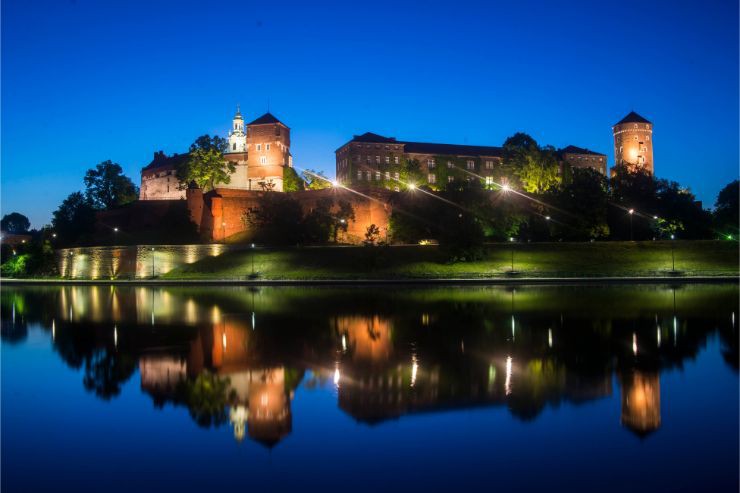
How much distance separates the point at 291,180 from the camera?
63031 millimetres

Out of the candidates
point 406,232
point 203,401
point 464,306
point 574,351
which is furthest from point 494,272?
point 203,401

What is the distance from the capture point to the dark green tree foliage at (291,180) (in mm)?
62531

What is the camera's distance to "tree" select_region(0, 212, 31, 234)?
4798 inches

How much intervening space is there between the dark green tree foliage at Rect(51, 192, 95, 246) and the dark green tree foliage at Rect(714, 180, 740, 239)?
51869 millimetres

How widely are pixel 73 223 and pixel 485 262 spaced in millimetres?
37572

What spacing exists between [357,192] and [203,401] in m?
44.9

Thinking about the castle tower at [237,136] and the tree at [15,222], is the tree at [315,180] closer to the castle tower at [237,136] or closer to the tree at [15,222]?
the castle tower at [237,136]

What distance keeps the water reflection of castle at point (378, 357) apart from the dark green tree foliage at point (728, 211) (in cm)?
3756

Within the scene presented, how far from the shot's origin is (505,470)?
5.51 metres

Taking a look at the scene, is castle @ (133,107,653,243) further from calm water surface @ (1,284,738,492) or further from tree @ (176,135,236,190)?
calm water surface @ (1,284,738,492)

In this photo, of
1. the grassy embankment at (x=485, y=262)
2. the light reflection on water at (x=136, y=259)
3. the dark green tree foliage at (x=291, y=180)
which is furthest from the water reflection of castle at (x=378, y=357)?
the dark green tree foliage at (x=291, y=180)

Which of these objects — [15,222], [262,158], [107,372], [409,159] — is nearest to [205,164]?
[262,158]

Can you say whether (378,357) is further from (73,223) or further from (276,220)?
(73,223)

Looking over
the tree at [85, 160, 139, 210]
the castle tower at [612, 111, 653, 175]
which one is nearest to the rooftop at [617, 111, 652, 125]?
the castle tower at [612, 111, 653, 175]
